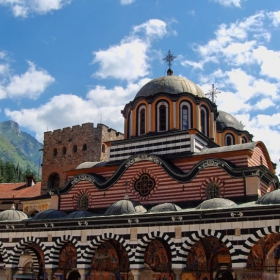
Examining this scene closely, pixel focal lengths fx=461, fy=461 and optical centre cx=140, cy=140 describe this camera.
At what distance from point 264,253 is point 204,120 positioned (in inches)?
395

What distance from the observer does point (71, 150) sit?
44.5 metres

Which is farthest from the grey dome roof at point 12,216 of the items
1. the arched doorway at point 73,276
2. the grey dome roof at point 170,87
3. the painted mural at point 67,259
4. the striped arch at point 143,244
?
the grey dome roof at point 170,87

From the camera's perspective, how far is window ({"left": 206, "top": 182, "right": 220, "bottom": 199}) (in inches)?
894

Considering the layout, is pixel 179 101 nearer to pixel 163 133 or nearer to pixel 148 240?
pixel 163 133

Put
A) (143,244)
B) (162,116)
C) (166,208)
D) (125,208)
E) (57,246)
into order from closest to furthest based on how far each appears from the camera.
Answer: (143,244) → (166,208) → (125,208) → (57,246) → (162,116)

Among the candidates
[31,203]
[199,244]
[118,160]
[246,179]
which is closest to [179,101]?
[118,160]

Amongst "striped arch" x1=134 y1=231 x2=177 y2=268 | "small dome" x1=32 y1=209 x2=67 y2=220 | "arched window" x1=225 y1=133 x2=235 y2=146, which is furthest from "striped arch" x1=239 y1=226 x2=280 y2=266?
"arched window" x1=225 y1=133 x2=235 y2=146

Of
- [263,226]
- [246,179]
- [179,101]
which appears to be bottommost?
[263,226]

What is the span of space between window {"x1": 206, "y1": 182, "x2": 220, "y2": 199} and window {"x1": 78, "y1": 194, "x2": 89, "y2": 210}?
24.0 feet

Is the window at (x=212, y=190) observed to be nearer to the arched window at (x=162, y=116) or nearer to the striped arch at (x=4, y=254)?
the arched window at (x=162, y=116)

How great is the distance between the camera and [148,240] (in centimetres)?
2038

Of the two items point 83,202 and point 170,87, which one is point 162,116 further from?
point 83,202

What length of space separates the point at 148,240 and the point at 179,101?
9.85 metres

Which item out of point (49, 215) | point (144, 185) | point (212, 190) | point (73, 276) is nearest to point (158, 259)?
point (144, 185)
